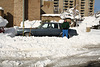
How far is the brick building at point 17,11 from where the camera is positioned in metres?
25.5

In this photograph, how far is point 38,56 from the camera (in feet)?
16.1

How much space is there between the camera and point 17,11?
84.1 ft

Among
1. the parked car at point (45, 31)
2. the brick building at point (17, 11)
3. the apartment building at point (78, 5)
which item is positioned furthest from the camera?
the apartment building at point (78, 5)

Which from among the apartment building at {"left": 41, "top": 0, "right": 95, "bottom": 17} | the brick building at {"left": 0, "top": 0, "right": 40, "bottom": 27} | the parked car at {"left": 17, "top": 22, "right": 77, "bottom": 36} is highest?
the apartment building at {"left": 41, "top": 0, "right": 95, "bottom": 17}

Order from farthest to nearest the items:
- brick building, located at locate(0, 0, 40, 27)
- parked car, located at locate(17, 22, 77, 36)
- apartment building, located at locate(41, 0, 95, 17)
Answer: apartment building, located at locate(41, 0, 95, 17) < brick building, located at locate(0, 0, 40, 27) < parked car, located at locate(17, 22, 77, 36)

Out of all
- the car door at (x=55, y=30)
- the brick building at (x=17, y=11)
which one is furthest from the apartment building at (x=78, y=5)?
the car door at (x=55, y=30)

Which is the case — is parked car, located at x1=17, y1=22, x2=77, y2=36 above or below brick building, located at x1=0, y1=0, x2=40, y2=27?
below

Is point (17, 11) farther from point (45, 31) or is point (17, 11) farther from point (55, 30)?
point (55, 30)

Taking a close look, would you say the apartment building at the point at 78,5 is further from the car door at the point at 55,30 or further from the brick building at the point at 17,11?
the car door at the point at 55,30

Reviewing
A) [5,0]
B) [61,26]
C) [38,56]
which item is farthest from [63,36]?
[5,0]

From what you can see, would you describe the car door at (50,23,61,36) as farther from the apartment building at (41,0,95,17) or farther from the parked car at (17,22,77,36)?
the apartment building at (41,0,95,17)

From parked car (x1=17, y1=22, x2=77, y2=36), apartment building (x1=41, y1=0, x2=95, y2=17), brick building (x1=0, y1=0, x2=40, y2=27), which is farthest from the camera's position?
apartment building (x1=41, y1=0, x2=95, y2=17)

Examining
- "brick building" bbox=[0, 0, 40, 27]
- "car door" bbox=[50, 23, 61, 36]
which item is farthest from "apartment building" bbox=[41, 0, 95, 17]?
"car door" bbox=[50, 23, 61, 36]

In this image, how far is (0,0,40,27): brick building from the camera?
2553 centimetres
